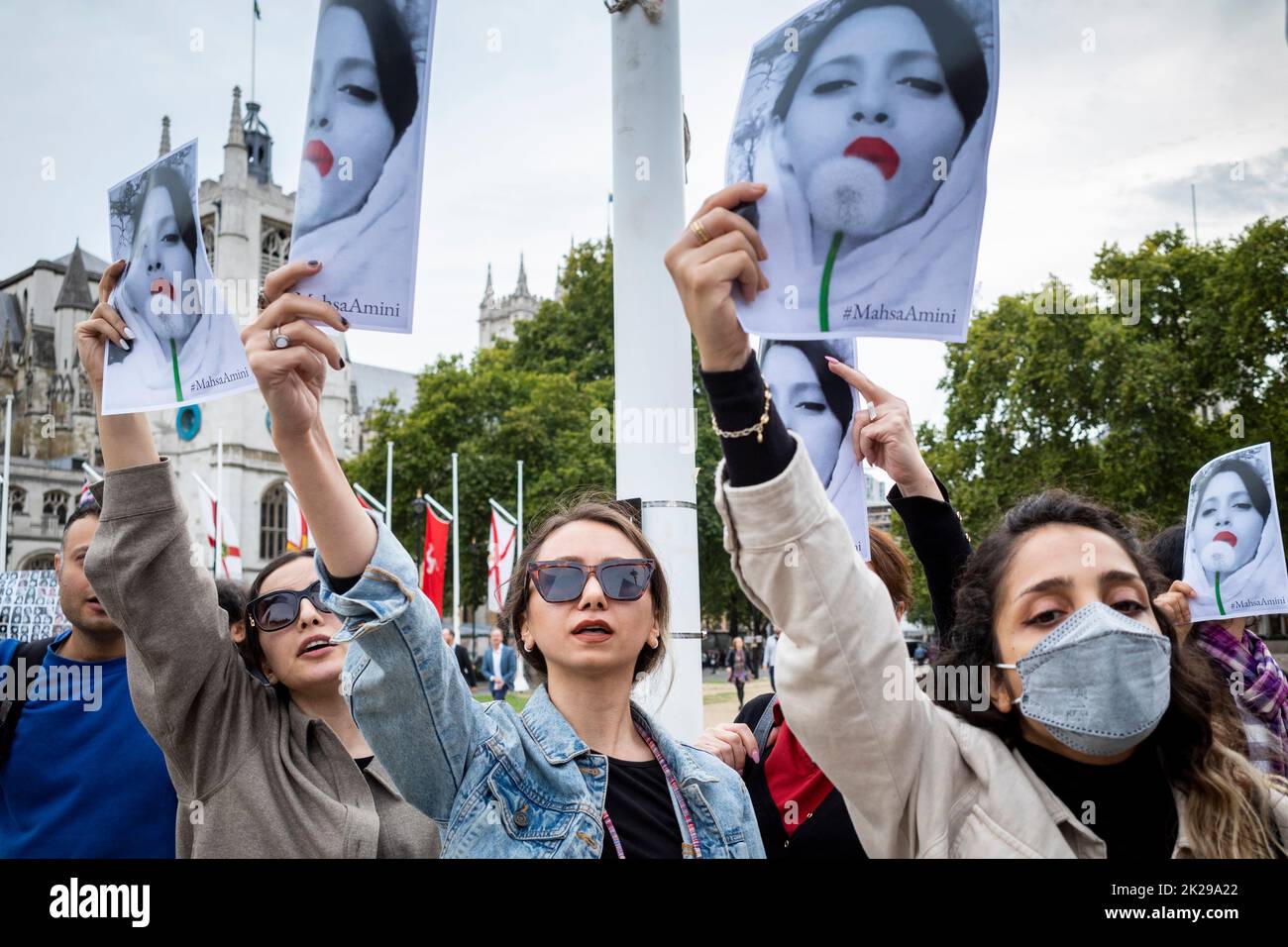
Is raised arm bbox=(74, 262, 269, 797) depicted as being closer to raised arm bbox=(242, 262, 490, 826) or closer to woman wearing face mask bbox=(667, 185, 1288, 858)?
raised arm bbox=(242, 262, 490, 826)

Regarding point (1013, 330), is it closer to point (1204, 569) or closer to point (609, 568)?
point (1204, 569)

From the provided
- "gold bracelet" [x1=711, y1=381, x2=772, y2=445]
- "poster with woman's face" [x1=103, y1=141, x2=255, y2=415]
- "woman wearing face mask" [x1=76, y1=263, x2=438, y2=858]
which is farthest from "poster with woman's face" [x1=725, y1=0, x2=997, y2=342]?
"woman wearing face mask" [x1=76, y1=263, x2=438, y2=858]

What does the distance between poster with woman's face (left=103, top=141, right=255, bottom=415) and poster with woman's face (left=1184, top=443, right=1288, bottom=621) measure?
4180 millimetres

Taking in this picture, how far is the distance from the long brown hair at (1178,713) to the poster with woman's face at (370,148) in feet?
4.55

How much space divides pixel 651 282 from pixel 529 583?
2.20 meters

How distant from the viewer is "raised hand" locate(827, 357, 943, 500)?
2.92 m

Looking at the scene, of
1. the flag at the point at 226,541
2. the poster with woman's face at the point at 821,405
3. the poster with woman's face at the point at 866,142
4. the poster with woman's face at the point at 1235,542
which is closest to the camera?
the poster with woman's face at the point at 866,142

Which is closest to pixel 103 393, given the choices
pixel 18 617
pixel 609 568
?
pixel 609 568

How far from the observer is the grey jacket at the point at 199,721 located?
2.74m

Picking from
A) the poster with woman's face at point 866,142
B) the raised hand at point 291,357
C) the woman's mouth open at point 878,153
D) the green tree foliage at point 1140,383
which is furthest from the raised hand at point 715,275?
the green tree foliage at point 1140,383

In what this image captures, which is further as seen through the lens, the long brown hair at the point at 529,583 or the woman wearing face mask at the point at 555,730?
the long brown hair at the point at 529,583

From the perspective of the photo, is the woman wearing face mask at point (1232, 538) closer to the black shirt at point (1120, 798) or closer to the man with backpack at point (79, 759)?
the black shirt at point (1120, 798)

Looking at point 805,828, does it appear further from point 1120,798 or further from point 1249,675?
point 1249,675

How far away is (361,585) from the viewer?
2.30 m
